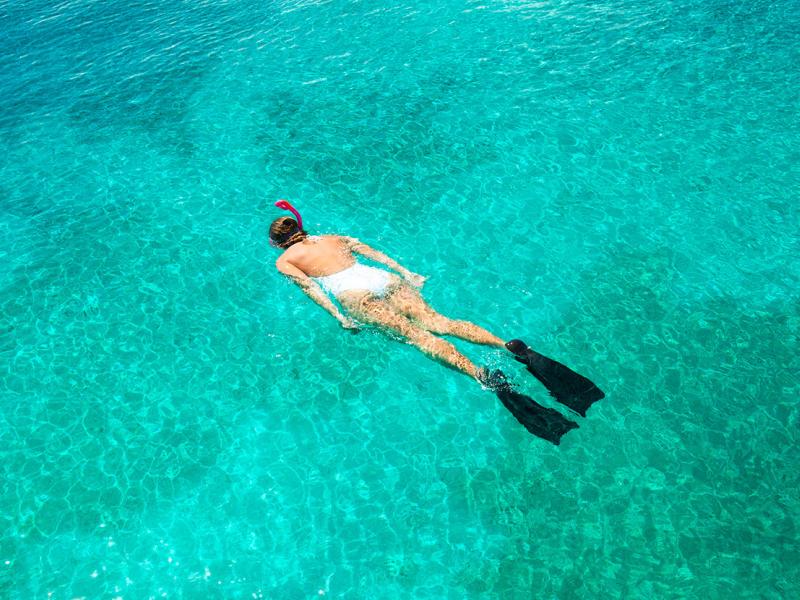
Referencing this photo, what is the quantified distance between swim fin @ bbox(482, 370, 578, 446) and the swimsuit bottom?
1.79 meters

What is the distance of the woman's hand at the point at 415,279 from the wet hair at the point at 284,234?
4.82 ft

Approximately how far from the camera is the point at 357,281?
6.53 m

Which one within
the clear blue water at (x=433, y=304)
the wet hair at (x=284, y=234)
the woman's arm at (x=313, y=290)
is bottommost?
the clear blue water at (x=433, y=304)

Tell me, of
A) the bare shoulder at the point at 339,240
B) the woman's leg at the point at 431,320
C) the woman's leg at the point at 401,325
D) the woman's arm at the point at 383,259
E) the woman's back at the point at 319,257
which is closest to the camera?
the woman's leg at the point at 401,325

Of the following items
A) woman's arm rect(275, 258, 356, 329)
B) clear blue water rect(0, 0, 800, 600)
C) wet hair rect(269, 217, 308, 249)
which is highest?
wet hair rect(269, 217, 308, 249)

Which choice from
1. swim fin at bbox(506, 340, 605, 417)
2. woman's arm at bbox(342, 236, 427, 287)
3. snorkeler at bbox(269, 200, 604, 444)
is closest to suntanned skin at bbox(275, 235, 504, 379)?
snorkeler at bbox(269, 200, 604, 444)

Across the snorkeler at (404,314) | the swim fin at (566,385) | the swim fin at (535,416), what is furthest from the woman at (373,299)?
the swim fin at (566,385)

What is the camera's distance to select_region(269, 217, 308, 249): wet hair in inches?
286

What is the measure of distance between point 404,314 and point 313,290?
1108 mm

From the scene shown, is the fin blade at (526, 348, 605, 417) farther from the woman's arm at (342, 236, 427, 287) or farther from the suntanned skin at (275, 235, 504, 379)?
→ the woman's arm at (342, 236, 427, 287)

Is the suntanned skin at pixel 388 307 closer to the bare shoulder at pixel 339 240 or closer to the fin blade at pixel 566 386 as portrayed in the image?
the bare shoulder at pixel 339 240

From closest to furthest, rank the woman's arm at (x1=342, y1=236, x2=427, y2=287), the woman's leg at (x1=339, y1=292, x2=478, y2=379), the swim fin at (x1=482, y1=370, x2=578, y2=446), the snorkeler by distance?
the swim fin at (x1=482, y1=370, x2=578, y2=446) → the snorkeler → the woman's leg at (x1=339, y1=292, x2=478, y2=379) → the woman's arm at (x1=342, y1=236, x2=427, y2=287)

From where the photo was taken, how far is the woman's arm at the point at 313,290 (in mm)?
6383

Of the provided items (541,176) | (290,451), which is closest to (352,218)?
(541,176)
